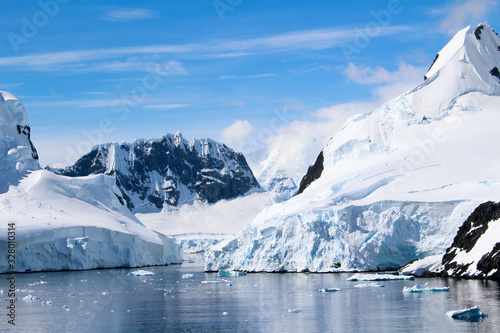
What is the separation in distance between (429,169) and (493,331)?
43489mm

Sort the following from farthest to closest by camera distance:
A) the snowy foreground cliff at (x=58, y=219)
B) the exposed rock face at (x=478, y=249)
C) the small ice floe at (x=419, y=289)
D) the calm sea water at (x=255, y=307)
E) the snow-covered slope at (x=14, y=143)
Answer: the snow-covered slope at (x=14, y=143)
the snowy foreground cliff at (x=58, y=219)
the exposed rock face at (x=478, y=249)
the small ice floe at (x=419, y=289)
the calm sea water at (x=255, y=307)

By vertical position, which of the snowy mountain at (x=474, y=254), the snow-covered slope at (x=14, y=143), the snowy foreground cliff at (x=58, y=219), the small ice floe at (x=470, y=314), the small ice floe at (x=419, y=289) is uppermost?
the snow-covered slope at (x=14, y=143)

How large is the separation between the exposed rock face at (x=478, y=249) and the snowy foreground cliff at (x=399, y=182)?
8051 mm

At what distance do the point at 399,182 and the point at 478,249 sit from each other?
21.6 m

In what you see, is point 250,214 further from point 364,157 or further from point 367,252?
point 367,252

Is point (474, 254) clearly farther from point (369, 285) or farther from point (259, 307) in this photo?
point (259, 307)

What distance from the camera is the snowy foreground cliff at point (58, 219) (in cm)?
7225

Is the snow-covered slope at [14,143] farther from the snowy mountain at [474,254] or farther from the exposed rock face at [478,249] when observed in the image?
the exposed rock face at [478,249]

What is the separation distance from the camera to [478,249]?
151ft

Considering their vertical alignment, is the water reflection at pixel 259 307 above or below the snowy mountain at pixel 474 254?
below

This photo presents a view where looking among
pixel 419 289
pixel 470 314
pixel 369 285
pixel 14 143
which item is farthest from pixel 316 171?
pixel 470 314

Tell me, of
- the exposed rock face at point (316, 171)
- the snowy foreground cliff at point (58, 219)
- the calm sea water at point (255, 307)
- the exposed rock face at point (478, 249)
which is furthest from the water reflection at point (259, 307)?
the exposed rock face at point (316, 171)

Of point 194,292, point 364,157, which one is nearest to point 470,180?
point 364,157

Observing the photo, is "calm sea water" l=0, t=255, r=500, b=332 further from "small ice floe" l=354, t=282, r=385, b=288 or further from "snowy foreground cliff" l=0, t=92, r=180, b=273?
"snowy foreground cliff" l=0, t=92, r=180, b=273
